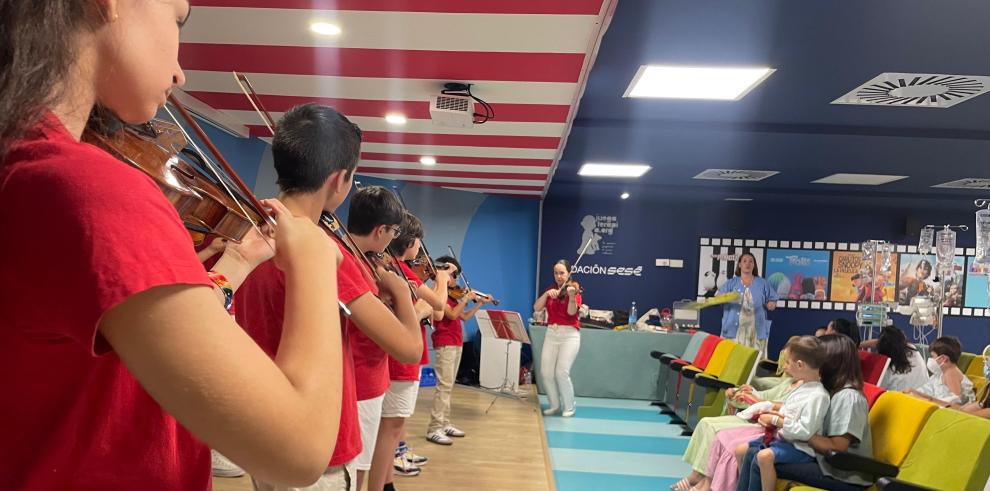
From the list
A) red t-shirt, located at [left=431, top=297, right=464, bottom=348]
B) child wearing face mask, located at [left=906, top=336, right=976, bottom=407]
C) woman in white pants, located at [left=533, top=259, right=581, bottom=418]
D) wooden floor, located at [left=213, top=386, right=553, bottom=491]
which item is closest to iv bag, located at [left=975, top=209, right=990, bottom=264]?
child wearing face mask, located at [left=906, top=336, right=976, bottom=407]

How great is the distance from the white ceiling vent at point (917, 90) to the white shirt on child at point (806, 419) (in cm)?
198

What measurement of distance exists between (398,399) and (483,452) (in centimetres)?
201

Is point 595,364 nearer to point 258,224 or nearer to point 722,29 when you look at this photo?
point 722,29

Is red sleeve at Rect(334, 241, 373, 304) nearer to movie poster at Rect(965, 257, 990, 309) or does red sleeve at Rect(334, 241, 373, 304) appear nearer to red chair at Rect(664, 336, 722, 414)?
red chair at Rect(664, 336, 722, 414)

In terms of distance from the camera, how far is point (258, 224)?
3.21 ft

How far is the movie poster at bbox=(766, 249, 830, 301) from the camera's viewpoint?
9039 millimetres

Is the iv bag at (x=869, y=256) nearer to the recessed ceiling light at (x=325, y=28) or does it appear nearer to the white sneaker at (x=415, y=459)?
the white sneaker at (x=415, y=459)

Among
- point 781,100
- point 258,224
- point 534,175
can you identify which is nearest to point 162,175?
point 258,224

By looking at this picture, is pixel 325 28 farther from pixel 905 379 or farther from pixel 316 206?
pixel 905 379

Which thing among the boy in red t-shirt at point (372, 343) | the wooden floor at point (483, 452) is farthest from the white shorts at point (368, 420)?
the wooden floor at point (483, 452)

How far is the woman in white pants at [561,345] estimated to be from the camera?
6.13m

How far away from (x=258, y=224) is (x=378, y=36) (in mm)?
2279

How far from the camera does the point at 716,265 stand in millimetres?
9117

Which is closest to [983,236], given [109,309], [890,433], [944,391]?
[944,391]
